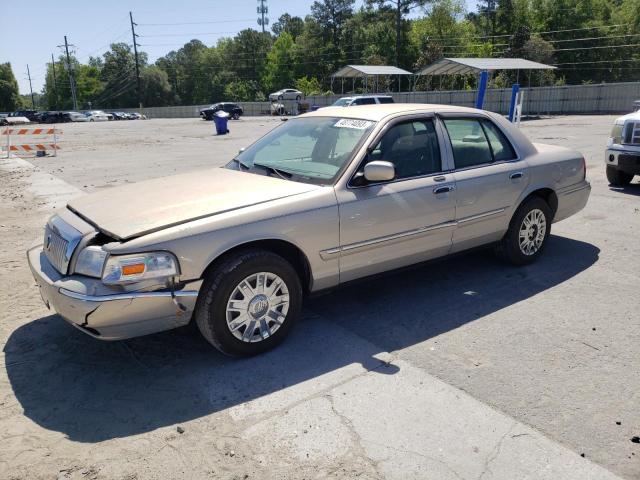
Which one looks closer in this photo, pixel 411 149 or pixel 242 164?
pixel 411 149

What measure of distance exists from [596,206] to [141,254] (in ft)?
24.1

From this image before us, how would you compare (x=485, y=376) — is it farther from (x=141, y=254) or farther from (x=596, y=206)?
(x=596, y=206)

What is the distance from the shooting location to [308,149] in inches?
182

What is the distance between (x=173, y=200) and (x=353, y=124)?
5.45 feet

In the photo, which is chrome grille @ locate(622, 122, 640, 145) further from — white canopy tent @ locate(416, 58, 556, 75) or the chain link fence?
the chain link fence

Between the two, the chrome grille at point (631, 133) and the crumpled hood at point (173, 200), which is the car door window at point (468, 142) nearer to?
the crumpled hood at point (173, 200)

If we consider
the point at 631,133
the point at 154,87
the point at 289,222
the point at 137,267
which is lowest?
the point at 137,267

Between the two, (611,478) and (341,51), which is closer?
(611,478)

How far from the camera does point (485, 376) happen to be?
3.44 m

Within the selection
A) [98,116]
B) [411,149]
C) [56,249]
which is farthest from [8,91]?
[411,149]

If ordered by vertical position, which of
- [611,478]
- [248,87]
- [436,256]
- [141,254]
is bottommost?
[611,478]

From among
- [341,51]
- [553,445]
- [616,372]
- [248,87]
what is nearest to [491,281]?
[616,372]

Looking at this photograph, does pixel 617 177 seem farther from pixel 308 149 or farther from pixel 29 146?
pixel 29 146

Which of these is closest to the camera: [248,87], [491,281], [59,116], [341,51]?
[491,281]
